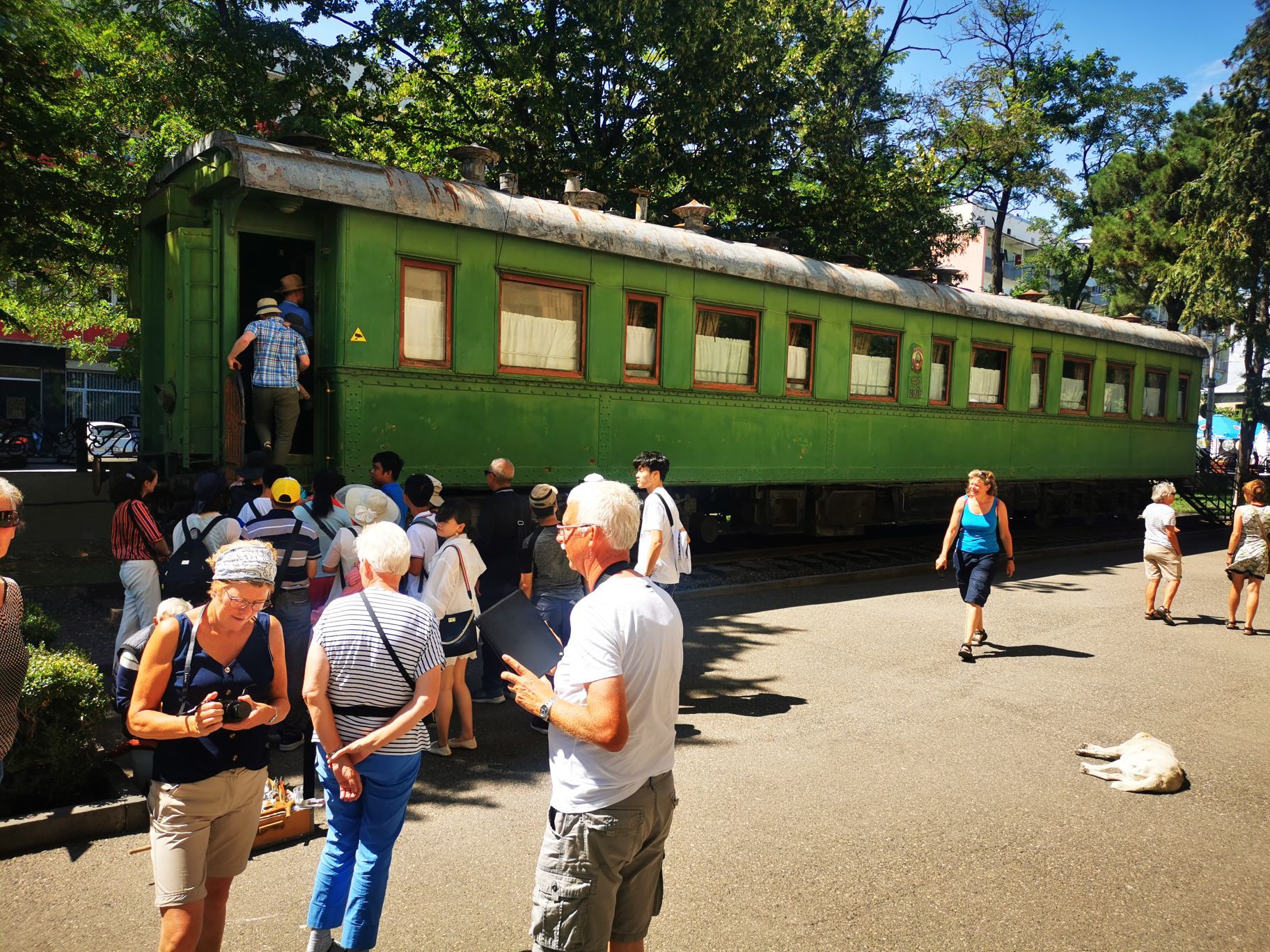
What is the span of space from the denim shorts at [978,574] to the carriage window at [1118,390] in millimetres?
10107

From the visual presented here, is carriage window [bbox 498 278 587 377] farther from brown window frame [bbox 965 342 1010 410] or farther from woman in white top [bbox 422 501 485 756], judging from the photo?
brown window frame [bbox 965 342 1010 410]

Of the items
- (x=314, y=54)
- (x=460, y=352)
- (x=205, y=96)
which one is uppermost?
(x=314, y=54)

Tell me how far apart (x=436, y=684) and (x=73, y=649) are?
9.95ft

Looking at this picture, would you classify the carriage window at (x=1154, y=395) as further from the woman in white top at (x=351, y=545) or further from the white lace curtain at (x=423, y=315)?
the woman in white top at (x=351, y=545)

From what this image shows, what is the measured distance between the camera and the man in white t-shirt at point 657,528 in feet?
21.0

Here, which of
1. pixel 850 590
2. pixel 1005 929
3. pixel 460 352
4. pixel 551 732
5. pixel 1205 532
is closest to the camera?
pixel 551 732

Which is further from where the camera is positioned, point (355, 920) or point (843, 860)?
point (843, 860)

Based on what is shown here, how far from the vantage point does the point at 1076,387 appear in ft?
53.6

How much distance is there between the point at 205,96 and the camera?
1397cm

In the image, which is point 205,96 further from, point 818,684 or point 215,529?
point 818,684

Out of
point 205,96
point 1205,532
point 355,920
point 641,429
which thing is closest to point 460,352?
point 641,429

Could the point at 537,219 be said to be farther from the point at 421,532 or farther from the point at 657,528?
the point at 421,532

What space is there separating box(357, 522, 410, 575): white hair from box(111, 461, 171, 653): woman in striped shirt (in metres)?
3.42

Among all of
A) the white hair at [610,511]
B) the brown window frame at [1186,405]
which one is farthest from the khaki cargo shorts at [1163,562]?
the brown window frame at [1186,405]
